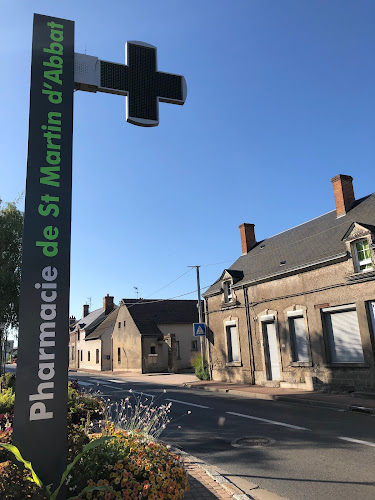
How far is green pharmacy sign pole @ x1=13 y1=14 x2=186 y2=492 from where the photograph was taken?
3430 millimetres

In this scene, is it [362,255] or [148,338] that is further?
[148,338]

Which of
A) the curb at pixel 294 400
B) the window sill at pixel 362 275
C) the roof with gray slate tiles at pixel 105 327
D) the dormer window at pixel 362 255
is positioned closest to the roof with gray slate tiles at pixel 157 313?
the roof with gray slate tiles at pixel 105 327

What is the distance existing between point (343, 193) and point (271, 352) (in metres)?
8.64

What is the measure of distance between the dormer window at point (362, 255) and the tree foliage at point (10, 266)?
13.7 m

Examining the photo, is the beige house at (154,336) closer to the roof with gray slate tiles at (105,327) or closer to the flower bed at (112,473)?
the roof with gray slate tiles at (105,327)

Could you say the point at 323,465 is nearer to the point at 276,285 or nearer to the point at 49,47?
the point at 49,47

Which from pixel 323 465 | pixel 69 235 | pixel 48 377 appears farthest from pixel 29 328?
pixel 323 465

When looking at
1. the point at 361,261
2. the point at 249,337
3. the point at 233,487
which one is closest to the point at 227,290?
the point at 249,337

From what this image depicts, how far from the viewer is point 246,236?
25.8 meters

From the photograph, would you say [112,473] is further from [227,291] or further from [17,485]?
[227,291]

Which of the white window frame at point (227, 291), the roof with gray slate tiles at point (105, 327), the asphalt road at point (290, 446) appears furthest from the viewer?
the roof with gray slate tiles at point (105, 327)

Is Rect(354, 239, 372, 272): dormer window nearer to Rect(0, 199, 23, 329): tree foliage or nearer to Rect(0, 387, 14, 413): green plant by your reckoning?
Rect(0, 387, 14, 413): green plant

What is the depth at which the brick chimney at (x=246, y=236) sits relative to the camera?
1011 inches

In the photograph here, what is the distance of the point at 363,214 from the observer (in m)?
16.8
